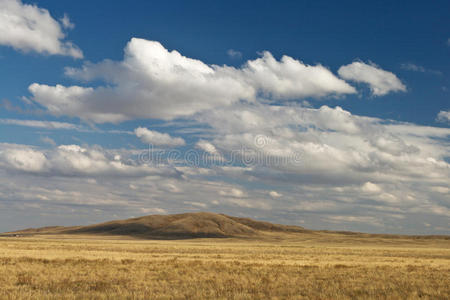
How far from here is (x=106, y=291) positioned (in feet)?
70.5

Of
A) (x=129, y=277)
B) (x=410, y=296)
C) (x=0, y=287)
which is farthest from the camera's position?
(x=129, y=277)

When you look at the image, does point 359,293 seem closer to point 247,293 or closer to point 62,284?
point 247,293

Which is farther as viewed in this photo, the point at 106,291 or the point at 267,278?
the point at 267,278

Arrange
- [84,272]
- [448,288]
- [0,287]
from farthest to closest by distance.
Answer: [84,272] → [448,288] → [0,287]

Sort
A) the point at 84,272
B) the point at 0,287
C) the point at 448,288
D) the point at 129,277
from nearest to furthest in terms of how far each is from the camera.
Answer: the point at 0,287 → the point at 448,288 → the point at 129,277 → the point at 84,272

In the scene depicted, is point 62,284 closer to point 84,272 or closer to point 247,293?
point 84,272

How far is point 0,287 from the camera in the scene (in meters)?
22.7

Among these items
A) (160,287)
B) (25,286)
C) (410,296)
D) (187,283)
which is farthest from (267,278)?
(25,286)

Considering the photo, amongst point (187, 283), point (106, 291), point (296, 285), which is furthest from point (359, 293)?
point (106, 291)

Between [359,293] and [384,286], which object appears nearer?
[359,293]

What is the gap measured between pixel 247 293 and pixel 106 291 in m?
6.30

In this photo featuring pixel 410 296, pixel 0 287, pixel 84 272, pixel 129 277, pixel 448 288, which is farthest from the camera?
pixel 84 272

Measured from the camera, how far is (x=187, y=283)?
25344mm

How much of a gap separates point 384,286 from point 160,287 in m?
11.3
